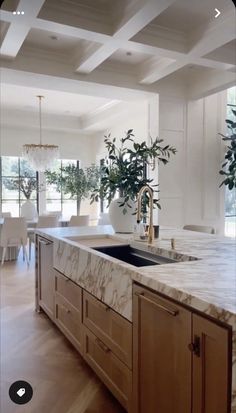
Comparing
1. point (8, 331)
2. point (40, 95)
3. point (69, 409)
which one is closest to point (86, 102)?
point (40, 95)

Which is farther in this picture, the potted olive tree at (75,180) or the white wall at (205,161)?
the potted olive tree at (75,180)

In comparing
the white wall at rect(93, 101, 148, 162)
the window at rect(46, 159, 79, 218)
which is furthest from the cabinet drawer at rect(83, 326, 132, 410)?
the window at rect(46, 159, 79, 218)

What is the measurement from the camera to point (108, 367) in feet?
6.98

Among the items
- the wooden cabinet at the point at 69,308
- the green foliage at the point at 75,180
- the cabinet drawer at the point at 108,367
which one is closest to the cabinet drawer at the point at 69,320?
the wooden cabinet at the point at 69,308

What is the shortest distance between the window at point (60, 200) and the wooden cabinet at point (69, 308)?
6.68 m

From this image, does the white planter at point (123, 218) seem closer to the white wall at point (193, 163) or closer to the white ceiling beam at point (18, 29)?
the white ceiling beam at point (18, 29)

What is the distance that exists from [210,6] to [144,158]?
184 cm

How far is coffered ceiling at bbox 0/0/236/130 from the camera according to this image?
3.53 m

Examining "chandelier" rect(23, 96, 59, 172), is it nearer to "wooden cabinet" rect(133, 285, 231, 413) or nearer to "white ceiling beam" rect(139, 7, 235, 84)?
"white ceiling beam" rect(139, 7, 235, 84)

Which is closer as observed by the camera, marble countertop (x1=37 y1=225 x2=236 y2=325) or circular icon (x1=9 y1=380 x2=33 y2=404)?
marble countertop (x1=37 y1=225 x2=236 y2=325)

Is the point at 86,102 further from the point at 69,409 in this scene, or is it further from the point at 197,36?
the point at 69,409

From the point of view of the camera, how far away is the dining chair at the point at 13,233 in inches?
238

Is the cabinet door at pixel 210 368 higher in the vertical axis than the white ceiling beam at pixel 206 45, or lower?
lower

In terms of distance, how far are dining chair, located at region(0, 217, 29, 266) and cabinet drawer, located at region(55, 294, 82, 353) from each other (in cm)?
330
